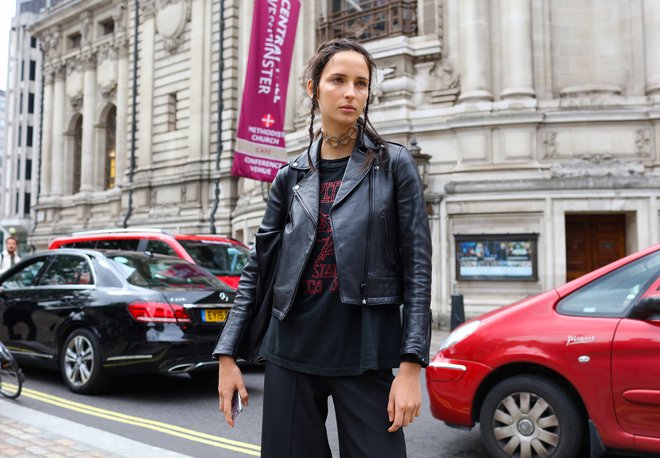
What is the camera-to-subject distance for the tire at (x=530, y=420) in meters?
4.22

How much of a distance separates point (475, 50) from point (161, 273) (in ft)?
36.9

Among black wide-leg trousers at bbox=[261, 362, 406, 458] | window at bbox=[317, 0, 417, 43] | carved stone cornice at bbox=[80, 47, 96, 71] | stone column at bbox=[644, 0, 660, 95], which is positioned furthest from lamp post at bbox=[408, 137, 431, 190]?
carved stone cornice at bbox=[80, 47, 96, 71]

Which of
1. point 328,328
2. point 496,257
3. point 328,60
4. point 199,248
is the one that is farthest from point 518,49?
point 328,328

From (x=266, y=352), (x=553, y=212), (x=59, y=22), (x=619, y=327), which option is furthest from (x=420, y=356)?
(x=59, y=22)

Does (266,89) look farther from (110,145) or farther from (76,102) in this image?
(76,102)

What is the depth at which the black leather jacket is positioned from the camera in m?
1.99

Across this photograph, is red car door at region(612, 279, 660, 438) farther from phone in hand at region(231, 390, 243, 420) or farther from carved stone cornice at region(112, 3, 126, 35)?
carved stone cornice at region(112, 3, 126, 35)

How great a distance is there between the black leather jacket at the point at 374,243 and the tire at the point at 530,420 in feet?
8.87

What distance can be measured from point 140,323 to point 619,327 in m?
4.46

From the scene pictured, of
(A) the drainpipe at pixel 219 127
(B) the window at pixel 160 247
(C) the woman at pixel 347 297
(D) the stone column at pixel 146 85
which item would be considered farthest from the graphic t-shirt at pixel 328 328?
(D) the stone column at pixel 146 85

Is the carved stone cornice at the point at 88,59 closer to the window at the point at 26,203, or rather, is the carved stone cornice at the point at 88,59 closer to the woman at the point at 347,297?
the window at the point at 26,203

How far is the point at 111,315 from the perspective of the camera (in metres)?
6.67

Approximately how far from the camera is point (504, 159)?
15.1 meters

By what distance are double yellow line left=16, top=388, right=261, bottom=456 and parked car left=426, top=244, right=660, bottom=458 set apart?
61.3 inches
